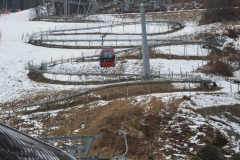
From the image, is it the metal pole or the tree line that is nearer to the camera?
the metal pole

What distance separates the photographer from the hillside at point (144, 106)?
27.1 meters

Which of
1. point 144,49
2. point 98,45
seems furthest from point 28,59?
point 144,49

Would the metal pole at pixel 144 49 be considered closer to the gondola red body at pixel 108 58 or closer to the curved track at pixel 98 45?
the curved track at pixel 98 45

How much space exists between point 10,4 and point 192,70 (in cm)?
11709

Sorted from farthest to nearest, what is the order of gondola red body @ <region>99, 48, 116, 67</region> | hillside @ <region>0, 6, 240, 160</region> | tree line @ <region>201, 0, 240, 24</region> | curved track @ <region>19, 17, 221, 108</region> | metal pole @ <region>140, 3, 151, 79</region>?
tree line @ <region>201, 0, 240, 24</region>
gondola red body @ <region>99, 48, 116, 67</region>
metal pole @ <region>140, 3, 151, 79</region>
curved track @ <region>19, 17, 221, 108</region>
hillside @ <region>0, 6, 240, 160</region>

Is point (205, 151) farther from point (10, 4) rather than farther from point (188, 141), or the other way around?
point (10, 4)

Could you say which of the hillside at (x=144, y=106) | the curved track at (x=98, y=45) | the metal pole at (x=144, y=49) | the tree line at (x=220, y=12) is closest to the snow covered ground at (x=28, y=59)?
the hillside at (x=144, y=106)

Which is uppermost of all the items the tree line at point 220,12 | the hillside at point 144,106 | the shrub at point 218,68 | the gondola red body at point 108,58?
the tree line at point 220,12

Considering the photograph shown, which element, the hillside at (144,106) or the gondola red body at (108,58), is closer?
the hillside at (144,106)

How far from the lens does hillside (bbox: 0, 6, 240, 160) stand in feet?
88.8

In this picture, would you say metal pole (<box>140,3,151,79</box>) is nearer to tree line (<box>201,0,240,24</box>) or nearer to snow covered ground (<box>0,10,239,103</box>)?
snow covered ground (<box>0,10,239,103</box>)

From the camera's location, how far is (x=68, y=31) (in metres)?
76.2

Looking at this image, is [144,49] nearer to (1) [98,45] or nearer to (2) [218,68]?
(2) [218,68]

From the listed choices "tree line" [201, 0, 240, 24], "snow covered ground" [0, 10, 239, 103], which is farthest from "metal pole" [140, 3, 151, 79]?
"tree line" [201, 0, 240, 24]
